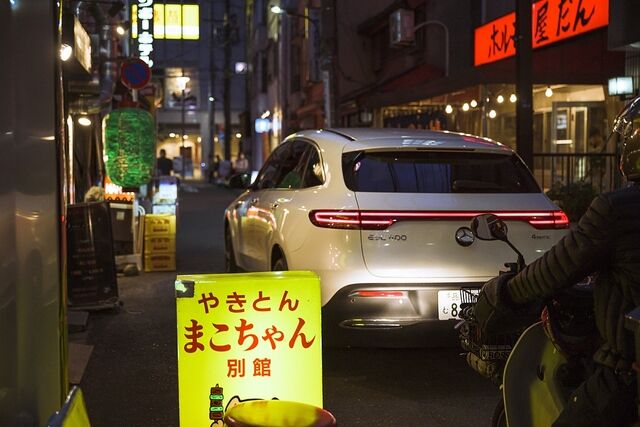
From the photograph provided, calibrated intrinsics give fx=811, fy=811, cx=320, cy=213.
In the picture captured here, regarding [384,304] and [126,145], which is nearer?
[384,304]

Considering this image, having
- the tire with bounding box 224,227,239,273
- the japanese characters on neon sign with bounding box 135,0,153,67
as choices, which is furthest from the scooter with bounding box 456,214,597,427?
the japanese characters on neon sign with bounding box 135,0,153,67

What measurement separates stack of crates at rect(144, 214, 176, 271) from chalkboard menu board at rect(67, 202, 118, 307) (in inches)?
108

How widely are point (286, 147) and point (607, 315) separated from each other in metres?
5.24

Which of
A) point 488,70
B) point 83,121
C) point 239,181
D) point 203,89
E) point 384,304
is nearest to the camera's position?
point 384,304

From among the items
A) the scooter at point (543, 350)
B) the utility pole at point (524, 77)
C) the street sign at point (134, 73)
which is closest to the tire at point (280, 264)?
the scooter at point (543, 350)

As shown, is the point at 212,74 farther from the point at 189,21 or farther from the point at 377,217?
the point at 377,217

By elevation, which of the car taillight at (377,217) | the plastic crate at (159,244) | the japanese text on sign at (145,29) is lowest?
the plastic crate at (159,244)

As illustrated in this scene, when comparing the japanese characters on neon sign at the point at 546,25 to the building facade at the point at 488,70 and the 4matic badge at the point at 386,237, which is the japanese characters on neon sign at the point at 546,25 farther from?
the 4matic badge at the point at 386,237

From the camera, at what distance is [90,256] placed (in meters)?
8.16

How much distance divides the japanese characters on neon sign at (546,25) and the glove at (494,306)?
31.0ft

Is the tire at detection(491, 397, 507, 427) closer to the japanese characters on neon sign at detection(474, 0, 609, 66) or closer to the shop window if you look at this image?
the japanese characters on neon sign at detection(474, 0, 609, 66)

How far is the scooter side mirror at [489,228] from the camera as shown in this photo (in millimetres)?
3250

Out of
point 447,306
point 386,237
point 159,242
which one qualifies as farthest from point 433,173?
point 159,242

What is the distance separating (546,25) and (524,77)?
538cm
